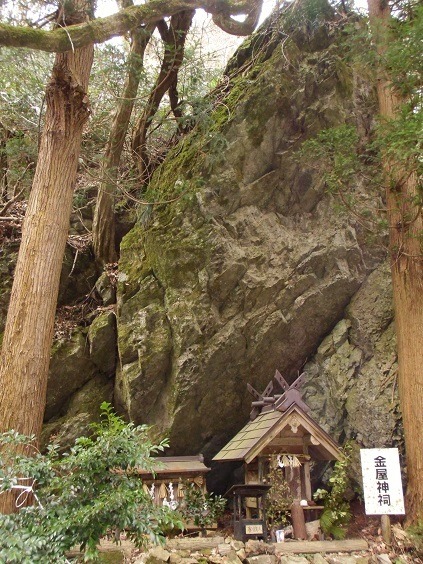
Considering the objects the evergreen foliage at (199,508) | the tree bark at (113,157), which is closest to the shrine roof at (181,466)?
the evergreen foliage at (199,508)

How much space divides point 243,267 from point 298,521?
342cm

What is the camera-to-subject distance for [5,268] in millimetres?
7930

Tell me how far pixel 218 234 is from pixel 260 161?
1.43 metres

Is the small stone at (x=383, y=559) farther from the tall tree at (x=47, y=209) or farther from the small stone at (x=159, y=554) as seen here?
the tall tree at (x=47, y=209)

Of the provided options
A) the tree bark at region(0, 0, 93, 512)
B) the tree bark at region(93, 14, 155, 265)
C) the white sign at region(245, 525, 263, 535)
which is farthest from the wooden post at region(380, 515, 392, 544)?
the tree bark at region(93, 14, 155, 265)

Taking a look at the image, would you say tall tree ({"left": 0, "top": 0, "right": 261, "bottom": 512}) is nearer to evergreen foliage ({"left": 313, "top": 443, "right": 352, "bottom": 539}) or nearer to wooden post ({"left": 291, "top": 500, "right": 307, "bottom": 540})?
wooden post ({"left": 291, "top": 500, "right": 307, "bottom": 540})

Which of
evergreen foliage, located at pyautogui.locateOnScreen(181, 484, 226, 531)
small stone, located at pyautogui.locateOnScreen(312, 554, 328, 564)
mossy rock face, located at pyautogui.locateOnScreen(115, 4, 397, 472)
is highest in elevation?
mossy rock face, located at pyautogui.locateOnScreen(115, 4, 397, 472)

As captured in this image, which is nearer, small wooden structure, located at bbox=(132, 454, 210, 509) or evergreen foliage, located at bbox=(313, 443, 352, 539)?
evergreen foliage, located at bbox=(313, 443, 352, 539)

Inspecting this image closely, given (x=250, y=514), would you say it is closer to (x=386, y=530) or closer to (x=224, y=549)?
(x=224, y=549)

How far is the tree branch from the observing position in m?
4.64

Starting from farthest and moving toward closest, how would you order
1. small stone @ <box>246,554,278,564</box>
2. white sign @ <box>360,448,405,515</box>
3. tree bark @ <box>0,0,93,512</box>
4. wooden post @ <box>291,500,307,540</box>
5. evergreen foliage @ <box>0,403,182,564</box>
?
wooden post @ <box>291,500,307,540</box> < white sign @ <box>360,448,405,515</box> < small stone @ <box>246,554,278,564</box> < tree bark @ <box>0,0,93,512</box> < evergreen foliage @ <box>0,403,182,564</box>

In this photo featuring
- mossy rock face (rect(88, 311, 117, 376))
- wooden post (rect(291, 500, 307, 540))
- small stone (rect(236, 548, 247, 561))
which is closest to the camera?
small stone (rect(236, 548, 247, 561))

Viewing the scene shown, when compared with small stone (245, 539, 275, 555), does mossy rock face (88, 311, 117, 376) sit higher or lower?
higher

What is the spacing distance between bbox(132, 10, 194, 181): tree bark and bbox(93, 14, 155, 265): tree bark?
0.42 m
